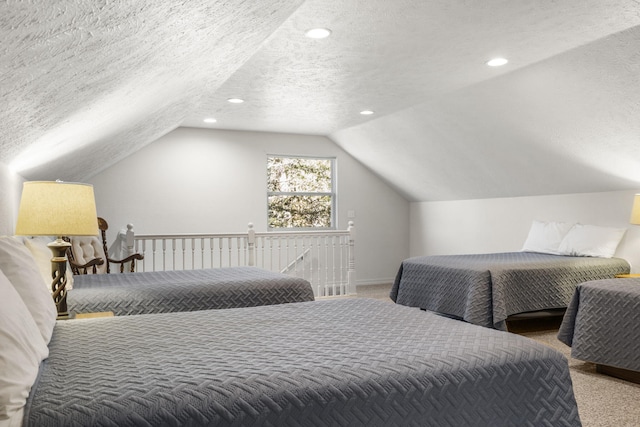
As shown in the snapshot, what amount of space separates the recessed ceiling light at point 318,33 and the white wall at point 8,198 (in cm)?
197

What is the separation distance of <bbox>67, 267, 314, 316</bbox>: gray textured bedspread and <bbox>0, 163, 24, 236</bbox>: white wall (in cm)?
55

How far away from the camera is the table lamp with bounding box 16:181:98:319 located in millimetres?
2560

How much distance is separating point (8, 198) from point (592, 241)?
505cm

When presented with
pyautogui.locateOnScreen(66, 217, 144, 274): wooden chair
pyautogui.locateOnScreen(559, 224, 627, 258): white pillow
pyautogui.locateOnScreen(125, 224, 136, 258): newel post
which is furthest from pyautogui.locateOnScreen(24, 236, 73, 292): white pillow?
pyautogui.locateOnScreen(559, 224, 627, 258): white pillow

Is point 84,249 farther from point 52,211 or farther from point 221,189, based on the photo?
point 52,211

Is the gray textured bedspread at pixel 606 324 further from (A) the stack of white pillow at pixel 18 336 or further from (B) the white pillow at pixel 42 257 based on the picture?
(B) the white pillow at pixel 42 257

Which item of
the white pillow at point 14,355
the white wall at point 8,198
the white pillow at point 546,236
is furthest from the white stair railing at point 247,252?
the white pillow at point 14,355

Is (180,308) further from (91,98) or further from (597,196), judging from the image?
(597,196)

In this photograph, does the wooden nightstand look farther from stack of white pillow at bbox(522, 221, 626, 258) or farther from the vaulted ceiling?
stack of white pillow at bbox(522, 221, 626, 258)

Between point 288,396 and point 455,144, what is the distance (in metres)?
5.08

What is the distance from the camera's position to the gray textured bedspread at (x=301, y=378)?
132 cm

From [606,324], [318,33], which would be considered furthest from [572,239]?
[318,33]

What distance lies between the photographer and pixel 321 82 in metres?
4.67

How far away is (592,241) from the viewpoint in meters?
5.19
